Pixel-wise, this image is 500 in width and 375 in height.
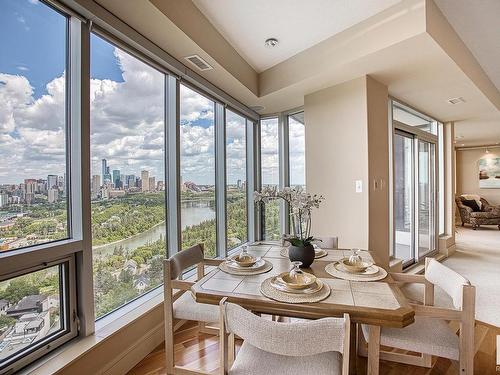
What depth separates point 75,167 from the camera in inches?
71.7

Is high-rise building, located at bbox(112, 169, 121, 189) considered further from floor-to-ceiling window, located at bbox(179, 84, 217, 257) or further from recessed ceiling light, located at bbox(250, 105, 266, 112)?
recessed ceiling light, located at bbox(250, 105, 266, 112)

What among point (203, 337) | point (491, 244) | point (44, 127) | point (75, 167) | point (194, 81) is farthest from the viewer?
point (491, 244)

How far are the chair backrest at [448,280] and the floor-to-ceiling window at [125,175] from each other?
6.91 feet

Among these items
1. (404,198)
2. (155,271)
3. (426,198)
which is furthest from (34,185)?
(426,198)

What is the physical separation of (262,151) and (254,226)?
116 centimetres

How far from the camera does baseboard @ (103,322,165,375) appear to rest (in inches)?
75.5

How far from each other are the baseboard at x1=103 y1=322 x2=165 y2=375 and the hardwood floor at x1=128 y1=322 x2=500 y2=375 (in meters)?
0.04

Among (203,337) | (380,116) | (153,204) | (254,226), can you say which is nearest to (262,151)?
(254,226)

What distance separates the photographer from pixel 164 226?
8.80 ft

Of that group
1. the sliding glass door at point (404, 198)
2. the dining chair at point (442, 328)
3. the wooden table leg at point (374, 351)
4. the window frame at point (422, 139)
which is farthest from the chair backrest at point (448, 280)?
the sliding glass door at point (404, 198)

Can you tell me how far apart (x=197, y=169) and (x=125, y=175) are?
1.00 metres

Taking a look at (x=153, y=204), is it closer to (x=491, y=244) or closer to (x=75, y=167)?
(x=75, y=167)

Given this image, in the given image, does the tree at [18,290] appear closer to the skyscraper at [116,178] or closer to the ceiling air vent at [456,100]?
the skyscraper at [116,178]

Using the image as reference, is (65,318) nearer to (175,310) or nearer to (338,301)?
(175,310)
